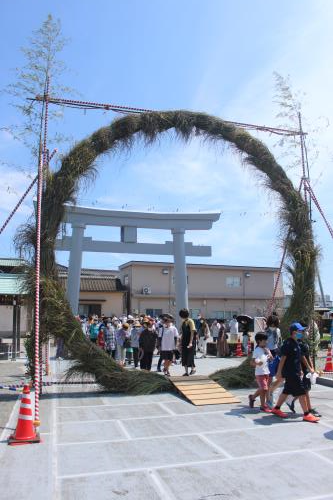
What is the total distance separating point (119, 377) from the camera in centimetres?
1029

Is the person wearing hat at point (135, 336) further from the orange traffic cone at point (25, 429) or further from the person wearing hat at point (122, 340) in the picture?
the orange traffic cone at point (25, 429)

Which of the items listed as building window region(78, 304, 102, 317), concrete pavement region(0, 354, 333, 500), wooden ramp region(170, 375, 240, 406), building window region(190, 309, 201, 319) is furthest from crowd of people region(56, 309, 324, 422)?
building window region(190, 309, 201, 319)

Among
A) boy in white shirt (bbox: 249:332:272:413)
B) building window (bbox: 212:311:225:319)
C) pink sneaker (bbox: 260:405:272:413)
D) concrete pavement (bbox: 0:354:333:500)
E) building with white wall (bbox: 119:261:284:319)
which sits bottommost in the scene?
concrete pavement (bbox: 0:354:333:500)

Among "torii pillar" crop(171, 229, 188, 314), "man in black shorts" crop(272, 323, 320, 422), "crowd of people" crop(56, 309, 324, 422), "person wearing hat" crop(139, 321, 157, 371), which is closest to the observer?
"man in black shorts" crop(272, 323, 320, 422)

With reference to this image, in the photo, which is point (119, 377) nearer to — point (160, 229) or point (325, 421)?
point (325, 421)

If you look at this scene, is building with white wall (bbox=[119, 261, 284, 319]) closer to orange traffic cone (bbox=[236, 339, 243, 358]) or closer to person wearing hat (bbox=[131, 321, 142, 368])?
orange traffic cone (bbox=[236, 339, 243, 358])

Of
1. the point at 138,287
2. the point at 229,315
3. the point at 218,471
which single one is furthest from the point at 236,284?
the point at 218,471

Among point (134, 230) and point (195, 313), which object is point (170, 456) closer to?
point (134, 230)

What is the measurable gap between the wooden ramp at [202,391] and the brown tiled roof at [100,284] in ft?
88.1

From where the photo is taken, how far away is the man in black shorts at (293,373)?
7906mm

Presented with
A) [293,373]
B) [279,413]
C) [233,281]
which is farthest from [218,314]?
[293,373]

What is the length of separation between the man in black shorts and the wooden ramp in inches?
56.1

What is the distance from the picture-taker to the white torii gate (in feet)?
77.7

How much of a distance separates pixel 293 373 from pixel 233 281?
3423 centimetres
